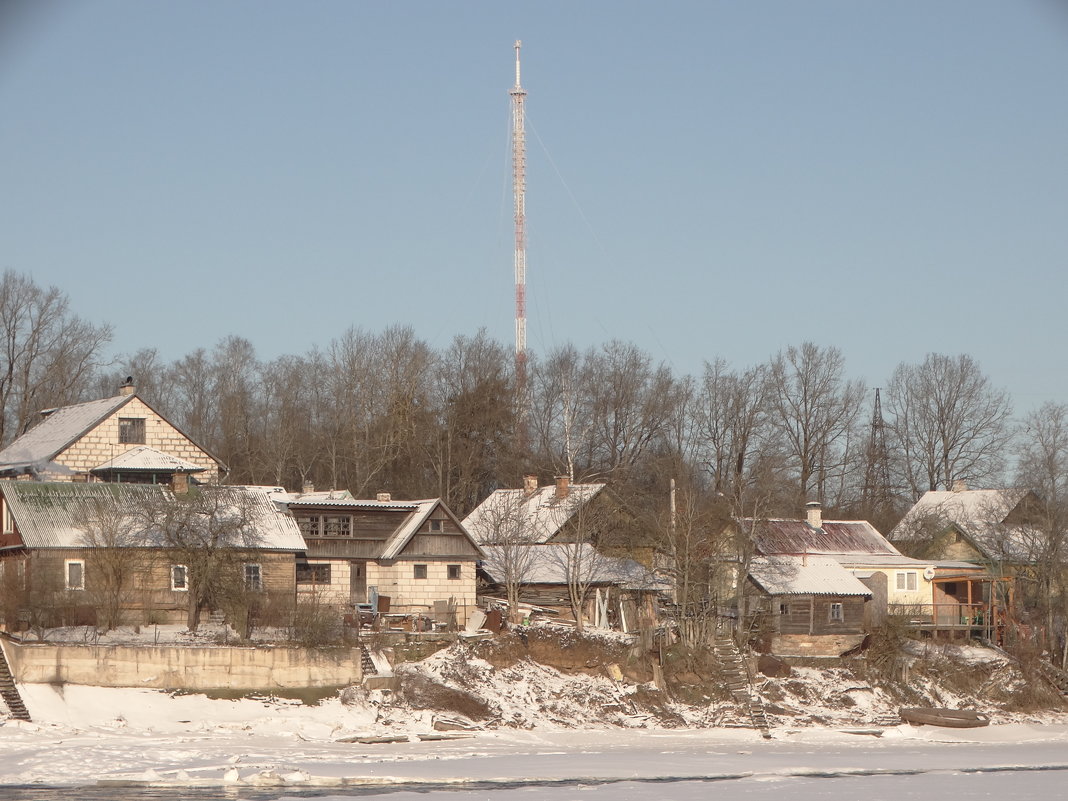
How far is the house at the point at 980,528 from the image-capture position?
6391 cm

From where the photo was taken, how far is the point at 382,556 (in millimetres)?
55688

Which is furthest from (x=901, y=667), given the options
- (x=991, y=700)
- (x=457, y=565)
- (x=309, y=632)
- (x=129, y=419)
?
(x=129, y=419)

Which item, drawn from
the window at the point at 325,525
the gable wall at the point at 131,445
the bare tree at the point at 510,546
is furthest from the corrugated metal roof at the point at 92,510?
the bare tree at the point at 510,546

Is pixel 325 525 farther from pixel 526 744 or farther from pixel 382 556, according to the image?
pixel 526 744

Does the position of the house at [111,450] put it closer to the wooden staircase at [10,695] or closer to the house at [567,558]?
the house at [567,558]

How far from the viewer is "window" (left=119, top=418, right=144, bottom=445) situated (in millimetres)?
61625

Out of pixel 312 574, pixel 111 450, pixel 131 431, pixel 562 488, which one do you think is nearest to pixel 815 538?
pixel 562 488

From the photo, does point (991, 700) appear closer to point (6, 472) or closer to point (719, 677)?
point (719, 677)

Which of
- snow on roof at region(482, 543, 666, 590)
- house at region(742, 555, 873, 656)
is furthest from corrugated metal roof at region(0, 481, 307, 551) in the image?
house at region(742, 555, 873, 656)

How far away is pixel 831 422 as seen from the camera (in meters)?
87.1

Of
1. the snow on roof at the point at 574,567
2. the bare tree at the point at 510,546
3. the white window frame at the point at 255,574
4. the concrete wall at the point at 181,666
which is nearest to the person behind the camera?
the concrete wall at the point at 181,666

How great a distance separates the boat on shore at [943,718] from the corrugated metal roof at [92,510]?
21978 millimetres

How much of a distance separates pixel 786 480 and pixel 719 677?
34.9 metres

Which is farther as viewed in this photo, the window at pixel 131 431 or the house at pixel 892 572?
the window at pixel 131 431
